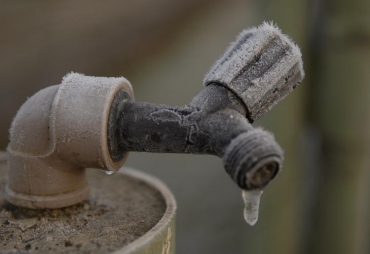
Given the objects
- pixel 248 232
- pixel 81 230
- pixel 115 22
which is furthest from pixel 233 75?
pixel 115 22

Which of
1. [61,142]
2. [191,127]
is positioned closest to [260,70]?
[191,127]

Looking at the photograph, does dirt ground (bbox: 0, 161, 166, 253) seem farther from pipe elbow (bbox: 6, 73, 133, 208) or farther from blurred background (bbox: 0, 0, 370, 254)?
blurred background (bbox: 0, 0, 370, 254)

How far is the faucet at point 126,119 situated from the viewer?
1.90 ft

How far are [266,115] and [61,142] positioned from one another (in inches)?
36.2

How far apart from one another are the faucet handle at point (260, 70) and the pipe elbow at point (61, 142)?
14cm

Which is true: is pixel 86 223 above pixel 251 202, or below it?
below

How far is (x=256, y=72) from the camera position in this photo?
60cm

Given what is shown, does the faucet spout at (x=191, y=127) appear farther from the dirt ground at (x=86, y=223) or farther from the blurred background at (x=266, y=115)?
the blurred background at (x=266, y=115)

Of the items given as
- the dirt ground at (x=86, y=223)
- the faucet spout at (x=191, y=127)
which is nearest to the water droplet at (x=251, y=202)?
the faucet spout at (x=191, y=127)

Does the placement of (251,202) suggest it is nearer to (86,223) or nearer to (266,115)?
(86,223)

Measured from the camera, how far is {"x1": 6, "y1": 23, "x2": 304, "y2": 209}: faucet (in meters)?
0.58

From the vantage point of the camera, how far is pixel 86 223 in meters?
0.64

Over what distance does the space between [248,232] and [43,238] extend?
1.10 meters

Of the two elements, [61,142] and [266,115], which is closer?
[61,142]
